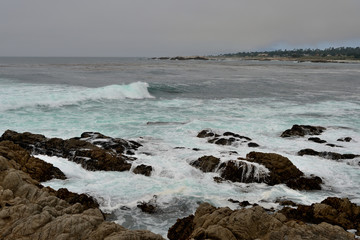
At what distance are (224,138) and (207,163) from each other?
3896mm

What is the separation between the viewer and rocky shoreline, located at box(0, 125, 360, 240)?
5.97 m

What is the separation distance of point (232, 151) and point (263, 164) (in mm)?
2405

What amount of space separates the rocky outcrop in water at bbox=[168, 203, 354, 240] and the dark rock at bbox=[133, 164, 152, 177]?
524 cm

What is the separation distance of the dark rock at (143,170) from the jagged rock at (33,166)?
2743 millimetres

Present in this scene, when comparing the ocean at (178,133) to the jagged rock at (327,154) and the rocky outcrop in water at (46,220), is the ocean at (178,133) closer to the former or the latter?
the jagged rock at (327,154)

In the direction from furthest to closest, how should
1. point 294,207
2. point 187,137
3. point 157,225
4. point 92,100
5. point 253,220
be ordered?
1. point 92,100
2. point 187,137
3. point 294,207
4. point 157,225
5. point 253,220

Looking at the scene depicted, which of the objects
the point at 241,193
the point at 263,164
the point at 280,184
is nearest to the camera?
the point at 241,193

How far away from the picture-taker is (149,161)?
42.8 ft

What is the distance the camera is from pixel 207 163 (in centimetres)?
1256

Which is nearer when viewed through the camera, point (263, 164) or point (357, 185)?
point (357, 185)

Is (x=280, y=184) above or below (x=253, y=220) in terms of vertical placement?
below

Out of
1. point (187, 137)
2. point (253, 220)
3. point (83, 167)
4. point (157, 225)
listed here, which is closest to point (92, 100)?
point (187, 137)

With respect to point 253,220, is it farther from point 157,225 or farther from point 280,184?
point 280,184

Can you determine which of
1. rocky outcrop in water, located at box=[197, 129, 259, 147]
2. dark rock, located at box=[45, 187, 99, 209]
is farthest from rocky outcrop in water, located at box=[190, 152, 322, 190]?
dark rock, located at box=[45, 187, 99, 209]
